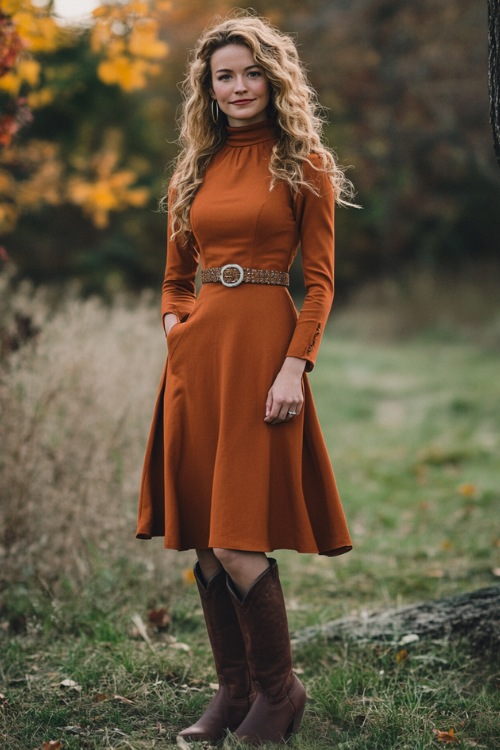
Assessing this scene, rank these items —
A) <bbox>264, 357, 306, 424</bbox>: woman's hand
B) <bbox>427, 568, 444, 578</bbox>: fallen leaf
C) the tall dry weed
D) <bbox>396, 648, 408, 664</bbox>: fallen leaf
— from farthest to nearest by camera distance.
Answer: <bbox>427, 568, 444, 578</bbox>: fallen leaf → the tall dry weed → <bbox>396, 648, 408, 664</bbox>: fallen leaf → <bbox>264, 357, 306, 424</bbox>: woman's hand

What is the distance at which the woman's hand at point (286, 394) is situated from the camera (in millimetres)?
2494

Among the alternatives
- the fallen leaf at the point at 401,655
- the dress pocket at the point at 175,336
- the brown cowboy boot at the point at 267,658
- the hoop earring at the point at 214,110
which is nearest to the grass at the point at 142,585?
the fallen leaf at the point at 401,655

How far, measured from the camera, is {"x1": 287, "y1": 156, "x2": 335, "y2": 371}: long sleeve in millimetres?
2561

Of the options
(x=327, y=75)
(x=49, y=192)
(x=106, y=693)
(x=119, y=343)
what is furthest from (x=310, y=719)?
(x=327, y=75)

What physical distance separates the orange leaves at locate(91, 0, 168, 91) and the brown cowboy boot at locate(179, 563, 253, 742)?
2757mm

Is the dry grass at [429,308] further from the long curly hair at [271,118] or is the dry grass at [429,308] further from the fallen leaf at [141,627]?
the long curly hair at [271,118]

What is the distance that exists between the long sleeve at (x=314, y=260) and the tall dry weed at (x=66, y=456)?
1.83m

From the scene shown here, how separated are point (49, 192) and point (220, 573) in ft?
21.1

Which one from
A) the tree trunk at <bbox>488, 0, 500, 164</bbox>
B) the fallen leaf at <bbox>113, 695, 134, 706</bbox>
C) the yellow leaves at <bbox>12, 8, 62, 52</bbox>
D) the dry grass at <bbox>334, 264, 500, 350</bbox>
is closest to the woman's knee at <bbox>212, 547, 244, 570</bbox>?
the fallen leaf at <bbox>113, 695, 134, 706</bbox>

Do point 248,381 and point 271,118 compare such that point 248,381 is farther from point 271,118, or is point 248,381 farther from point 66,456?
point 66,456

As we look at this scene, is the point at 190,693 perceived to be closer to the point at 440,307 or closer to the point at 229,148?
the point at 229,148

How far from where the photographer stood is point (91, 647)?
10.9 feet

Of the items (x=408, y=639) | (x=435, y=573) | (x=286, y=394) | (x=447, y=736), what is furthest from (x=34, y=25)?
(x=447, y=736)

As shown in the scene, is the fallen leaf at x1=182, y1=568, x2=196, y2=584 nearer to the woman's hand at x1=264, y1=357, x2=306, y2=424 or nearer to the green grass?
the green grass
